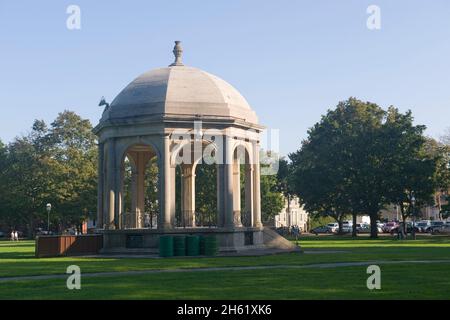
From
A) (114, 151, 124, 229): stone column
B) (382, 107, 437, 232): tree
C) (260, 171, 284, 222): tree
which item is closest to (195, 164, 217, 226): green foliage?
(260, 171, 284, 222): tree

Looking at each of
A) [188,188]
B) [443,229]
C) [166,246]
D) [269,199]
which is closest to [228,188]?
[166,246]

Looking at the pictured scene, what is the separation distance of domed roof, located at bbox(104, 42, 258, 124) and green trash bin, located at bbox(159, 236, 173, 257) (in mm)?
7531

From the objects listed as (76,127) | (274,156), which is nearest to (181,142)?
(274,156)

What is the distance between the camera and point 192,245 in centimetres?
3456

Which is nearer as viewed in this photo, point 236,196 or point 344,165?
point 236,196

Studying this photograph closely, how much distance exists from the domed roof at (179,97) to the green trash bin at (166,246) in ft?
24.7

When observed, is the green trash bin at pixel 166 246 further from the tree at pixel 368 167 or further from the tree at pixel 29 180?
the tree at pixel 29 180

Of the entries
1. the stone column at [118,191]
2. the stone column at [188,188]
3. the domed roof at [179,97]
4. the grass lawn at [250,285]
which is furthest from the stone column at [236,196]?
the grass lawn at [250,285]

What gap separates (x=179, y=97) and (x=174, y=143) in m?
2.74

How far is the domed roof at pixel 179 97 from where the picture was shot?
37875 mm

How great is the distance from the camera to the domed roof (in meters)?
37.9

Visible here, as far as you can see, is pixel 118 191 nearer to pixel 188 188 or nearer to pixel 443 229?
pixel 188 188
